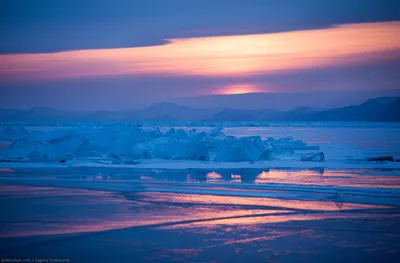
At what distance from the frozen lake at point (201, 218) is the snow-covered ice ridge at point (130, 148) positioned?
4436mm

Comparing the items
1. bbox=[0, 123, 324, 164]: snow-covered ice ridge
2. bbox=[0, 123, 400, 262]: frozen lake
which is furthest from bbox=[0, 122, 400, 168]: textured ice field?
bbox=[0, 123, 400, 262]: frozen lake

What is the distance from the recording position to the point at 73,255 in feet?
15.8

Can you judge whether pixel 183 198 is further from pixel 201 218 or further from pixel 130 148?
pixel 130 148

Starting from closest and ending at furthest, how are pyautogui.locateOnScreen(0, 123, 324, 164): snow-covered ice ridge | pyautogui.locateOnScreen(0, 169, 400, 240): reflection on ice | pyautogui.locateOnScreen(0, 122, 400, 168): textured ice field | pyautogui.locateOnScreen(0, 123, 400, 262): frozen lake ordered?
1. pyautogui.locateOnScreen(0, 123, 400, 262): frozen lake
2. pyautogui.locateOnScreen(0, 169, 400, 240): reflection on ice
3. pyautogui.locateOnScreen(0, 122, 400, 168): textured ice field
4. pyautogui.locateOnScreen(0, 123, 324, 164): snow-covered ice ridge

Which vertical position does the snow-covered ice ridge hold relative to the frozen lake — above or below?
above

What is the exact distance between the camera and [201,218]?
6504 mm

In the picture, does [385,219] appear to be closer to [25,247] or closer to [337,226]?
[337,226]

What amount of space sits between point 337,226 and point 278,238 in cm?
97

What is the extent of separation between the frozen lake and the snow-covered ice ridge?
444 cm

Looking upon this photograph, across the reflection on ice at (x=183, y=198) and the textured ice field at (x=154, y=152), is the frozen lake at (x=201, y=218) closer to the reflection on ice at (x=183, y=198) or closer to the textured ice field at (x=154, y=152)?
the reflection on ice at (x=183, y=198)

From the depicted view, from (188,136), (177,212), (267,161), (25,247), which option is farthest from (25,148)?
(25,247)

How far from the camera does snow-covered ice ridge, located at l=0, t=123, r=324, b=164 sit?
15688 mm

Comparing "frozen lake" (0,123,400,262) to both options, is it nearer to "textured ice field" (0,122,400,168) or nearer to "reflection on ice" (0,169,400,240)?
"reflection on ice" (0,169,400,240)

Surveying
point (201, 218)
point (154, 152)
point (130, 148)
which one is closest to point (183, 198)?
point (201, 218)
